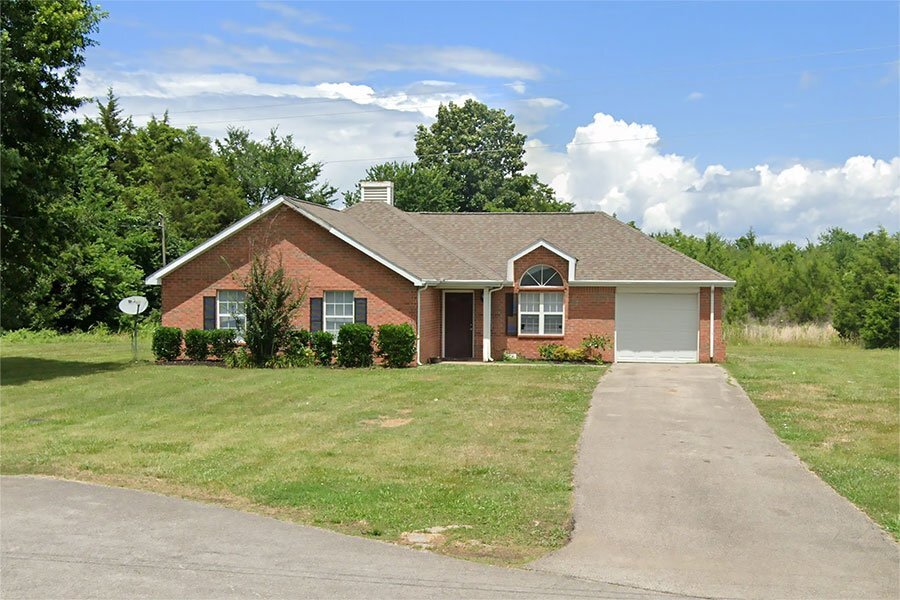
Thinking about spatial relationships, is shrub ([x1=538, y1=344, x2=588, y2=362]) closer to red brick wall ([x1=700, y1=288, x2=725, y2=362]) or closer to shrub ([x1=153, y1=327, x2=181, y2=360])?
red brick wall ([x1=700, y1=288, x2=725, y2=362])

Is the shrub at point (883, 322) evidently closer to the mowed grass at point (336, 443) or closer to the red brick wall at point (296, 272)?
Result: the mowed grass at point (336, 443)

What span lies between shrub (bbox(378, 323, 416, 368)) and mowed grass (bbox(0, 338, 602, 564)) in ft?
5.19

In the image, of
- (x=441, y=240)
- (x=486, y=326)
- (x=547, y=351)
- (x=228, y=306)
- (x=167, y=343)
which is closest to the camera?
(x=167, y=343)

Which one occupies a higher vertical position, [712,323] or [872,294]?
[872,294]

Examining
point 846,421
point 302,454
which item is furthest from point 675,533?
point 846,421

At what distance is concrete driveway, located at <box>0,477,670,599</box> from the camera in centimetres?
675

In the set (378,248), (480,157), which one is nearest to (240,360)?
(378,248)

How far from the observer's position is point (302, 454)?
12.2 meters

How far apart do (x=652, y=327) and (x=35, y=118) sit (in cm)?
1825

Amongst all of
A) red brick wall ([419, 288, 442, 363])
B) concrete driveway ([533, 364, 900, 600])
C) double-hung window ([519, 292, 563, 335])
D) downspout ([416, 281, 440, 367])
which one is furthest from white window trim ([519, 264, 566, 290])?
concrete driveway ([533, 364, 900, 600])

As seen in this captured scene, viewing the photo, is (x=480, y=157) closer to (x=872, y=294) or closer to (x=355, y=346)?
(x=872, y=294)

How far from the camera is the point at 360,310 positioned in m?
25.3

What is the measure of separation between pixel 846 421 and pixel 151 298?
1534 inches

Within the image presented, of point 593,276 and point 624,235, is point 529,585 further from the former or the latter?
point 624,235
